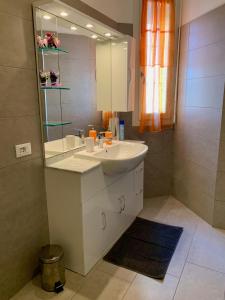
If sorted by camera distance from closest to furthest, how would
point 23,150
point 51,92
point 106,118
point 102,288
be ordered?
point 23,150 < point 102,288 < point 51,92 < point 106,118

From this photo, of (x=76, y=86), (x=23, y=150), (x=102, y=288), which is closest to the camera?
(x=23, y=150)

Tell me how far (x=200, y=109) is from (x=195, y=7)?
1.11m

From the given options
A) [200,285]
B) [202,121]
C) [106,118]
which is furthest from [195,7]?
[200,285]

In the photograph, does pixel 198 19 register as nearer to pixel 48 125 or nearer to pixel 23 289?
pixel 48 125

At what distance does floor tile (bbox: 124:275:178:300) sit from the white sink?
2.88 ft

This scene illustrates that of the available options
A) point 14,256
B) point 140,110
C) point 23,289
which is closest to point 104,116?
point 140,110

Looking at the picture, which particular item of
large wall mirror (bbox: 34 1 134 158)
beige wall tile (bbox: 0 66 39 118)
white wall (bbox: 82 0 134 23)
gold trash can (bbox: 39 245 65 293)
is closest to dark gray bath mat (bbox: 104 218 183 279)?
gold trash can (bbox: 39 245 65 293)

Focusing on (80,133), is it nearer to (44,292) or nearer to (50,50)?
(50,50)

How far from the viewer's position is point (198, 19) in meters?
2.46

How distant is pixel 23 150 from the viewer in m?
1.62

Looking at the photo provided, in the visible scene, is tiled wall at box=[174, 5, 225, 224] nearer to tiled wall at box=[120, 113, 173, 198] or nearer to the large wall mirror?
tiled wall at box=[120, 113, 173, 198]

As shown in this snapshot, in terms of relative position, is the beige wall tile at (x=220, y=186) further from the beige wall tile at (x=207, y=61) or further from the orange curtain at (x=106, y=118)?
the orange curtain at (x=106, y=118)

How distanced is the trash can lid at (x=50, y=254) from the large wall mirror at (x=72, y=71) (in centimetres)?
72

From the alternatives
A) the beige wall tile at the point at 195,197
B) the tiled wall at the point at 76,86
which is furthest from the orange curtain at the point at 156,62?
the beige wall tile at the point at 195,197
